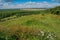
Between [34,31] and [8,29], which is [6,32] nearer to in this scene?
[8,29]

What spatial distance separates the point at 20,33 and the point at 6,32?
839mm

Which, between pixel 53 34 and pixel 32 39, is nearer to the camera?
pixel 32 39

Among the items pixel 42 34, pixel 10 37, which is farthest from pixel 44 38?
pixel 10 37

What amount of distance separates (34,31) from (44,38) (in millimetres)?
762

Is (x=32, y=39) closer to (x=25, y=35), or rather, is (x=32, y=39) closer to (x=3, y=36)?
(x=25, y=35)

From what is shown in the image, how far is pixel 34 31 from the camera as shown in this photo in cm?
1216

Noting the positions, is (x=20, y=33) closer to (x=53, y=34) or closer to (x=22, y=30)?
(x=22, y=30)

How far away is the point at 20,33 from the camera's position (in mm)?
11688

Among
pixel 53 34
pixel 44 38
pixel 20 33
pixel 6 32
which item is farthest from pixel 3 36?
pixel 53 34

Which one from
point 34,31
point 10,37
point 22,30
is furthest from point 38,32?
point 10,37

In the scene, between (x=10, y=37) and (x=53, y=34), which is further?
(x=53, y=34)

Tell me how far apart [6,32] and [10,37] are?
1.37 ft

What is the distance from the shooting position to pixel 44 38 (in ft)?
39.8

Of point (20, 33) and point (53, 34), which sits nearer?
point (20, 33)
